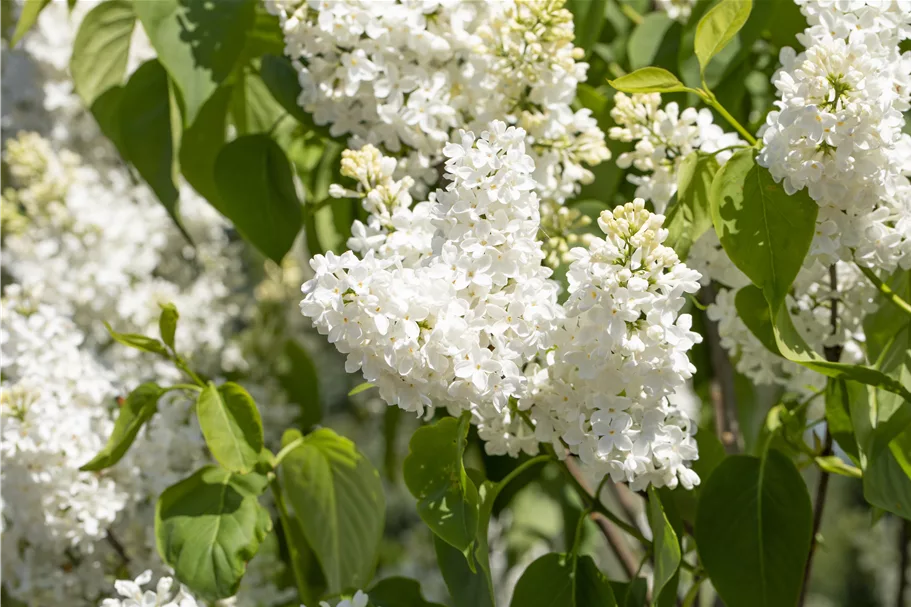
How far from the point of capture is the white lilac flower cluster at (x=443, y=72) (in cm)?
66

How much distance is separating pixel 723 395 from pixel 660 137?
1.33 ft

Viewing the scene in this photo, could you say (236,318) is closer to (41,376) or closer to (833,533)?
(41,376)

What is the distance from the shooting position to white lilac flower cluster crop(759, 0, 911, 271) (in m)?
0.54

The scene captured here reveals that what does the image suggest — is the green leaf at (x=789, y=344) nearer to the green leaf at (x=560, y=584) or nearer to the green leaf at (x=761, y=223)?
the green leaf at (x=761, y=223)

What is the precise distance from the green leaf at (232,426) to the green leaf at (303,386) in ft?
1.60

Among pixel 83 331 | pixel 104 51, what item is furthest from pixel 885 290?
pixel 83 331

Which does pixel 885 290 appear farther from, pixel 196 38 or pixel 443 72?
pixel 196 38

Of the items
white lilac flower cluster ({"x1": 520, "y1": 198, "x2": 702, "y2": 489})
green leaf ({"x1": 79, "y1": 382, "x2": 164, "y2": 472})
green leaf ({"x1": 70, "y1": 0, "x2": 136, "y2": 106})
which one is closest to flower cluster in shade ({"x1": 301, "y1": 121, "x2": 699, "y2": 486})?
white lilac flower cluster ({"x1": 520, "y1": 198, "x2": 702, "y2": 489})

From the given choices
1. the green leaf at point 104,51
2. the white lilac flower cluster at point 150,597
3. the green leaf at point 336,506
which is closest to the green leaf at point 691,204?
the green leaf at point 336,506

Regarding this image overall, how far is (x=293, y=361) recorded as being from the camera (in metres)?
1.21

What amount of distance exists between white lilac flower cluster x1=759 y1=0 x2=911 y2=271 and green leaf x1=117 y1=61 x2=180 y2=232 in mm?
500

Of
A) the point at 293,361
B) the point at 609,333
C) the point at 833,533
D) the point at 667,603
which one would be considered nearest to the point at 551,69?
the point at 609,333

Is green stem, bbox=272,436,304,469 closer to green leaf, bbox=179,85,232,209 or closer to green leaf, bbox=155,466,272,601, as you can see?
green leaf, bbox=155,466,272,601

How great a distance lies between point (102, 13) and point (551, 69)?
1.44 feet
